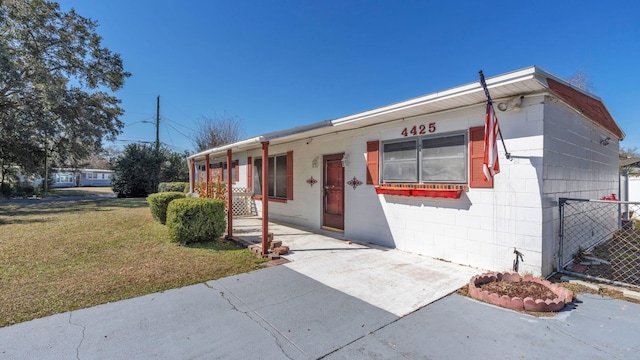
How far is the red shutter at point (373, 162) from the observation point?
5.66m

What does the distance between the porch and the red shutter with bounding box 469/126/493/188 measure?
1.30 meters

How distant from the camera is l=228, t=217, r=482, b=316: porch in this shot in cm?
332

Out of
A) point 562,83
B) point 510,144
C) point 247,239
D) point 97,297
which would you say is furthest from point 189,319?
point 562,83

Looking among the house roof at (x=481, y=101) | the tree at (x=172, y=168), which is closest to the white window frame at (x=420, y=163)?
the house roof at (x=481, y=101)

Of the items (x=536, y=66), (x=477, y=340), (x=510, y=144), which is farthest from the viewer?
(x=510, y=144)

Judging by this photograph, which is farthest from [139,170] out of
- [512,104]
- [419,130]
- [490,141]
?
[512,104]

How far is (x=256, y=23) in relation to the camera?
9.41 meters

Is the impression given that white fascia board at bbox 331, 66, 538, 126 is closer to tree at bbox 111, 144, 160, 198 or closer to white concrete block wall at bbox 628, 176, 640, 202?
white concrete block wall at bbox 628, 176, 640, 202

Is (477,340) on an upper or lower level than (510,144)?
lower

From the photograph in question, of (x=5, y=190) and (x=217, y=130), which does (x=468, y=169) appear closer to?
(x=217, y=130)

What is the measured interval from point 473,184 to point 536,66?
67.4 inches

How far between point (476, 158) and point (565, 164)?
A: 1424 millimetres

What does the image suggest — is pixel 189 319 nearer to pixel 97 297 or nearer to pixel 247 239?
pixel 97 297

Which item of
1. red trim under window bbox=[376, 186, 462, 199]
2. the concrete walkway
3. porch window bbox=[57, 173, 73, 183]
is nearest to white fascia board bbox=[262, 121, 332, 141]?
red trim under window bbox=[376, 186, 462, 199]
